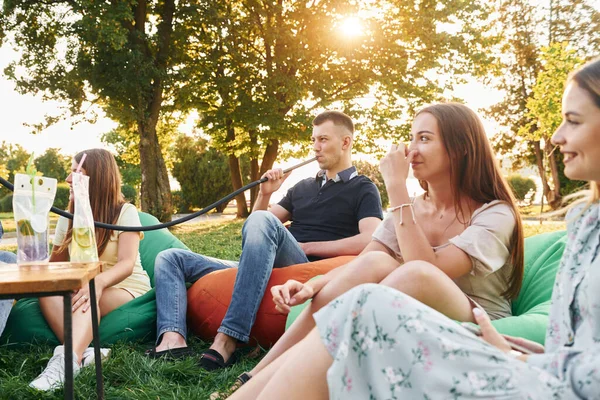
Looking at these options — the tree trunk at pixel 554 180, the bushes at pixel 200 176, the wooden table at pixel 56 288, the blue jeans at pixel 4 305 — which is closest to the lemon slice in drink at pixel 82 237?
the wooden table at pixel 56 288

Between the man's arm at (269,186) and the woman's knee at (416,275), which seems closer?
the woman's knee at (416,275)

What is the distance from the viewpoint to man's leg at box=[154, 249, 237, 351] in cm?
262

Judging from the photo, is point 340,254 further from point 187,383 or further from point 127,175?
point 127,175

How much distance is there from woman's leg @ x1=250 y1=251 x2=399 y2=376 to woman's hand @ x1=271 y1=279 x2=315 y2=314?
36 mm

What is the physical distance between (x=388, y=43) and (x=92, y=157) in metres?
10.3

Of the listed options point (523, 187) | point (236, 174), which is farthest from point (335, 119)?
point (523, 187)

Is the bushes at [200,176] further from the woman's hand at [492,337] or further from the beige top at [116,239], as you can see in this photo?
the woman's hand at [492,337]

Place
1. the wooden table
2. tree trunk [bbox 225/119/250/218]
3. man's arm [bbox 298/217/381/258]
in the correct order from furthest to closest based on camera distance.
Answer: tree trunk [bbox 225/119/250/218]
man's arm [bbox 298/217/381/258]
the wooden table

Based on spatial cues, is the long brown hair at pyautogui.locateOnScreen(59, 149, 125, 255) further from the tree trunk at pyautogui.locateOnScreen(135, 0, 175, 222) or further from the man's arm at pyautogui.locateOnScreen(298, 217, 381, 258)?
the tree trunk at pyautogui.locateOnScreen(135, 0, 175, 222)

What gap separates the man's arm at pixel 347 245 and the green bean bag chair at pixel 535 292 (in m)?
0.63

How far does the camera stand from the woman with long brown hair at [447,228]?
73.2 inches

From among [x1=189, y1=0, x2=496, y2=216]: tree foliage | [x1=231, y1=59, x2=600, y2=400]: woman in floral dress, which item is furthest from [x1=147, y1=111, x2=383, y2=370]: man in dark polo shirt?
[x1=189, y1=0, x2=496, y2=216]: tree foliage

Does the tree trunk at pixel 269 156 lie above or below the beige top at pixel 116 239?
above

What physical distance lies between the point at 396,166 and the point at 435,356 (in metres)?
1.06
